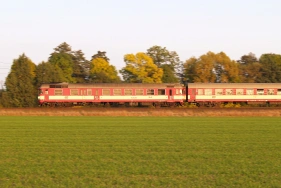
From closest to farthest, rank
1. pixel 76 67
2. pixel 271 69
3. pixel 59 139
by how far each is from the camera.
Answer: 1. pixel 59 139
2. pixel 271 69
3. pixel 76 67

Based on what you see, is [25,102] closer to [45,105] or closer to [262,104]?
[45,105]

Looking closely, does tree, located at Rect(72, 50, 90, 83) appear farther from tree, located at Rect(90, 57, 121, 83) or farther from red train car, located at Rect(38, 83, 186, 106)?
red train car, located at Rect(38, 83, 186, 106)

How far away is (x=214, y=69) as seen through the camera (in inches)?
3172

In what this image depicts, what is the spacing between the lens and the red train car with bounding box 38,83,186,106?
1901 inches

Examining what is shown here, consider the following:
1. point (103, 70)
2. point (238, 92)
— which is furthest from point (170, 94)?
point (103, 70)

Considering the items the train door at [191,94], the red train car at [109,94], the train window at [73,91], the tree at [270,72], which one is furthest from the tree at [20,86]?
the tree at [270,72]

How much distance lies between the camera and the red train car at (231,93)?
48625 millimetres

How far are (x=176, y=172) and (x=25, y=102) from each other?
1902 inches

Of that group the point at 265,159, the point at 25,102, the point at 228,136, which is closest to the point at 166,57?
the point at 25,102

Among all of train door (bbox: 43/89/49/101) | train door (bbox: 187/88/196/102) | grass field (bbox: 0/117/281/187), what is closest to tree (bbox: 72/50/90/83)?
train door (bbox: 43/89/49/101)

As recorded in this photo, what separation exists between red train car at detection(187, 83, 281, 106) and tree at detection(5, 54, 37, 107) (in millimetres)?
21920

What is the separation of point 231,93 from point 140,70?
33740 millimetres

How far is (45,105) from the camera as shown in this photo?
49.3m

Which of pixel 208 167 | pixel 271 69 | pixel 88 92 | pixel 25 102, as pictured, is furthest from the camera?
pixel 271 69
